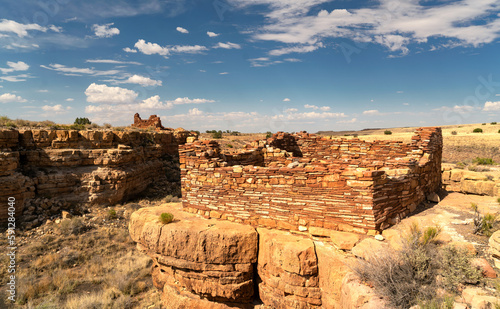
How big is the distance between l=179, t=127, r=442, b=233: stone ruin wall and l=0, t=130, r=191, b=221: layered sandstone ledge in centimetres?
1116

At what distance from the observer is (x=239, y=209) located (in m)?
5.93

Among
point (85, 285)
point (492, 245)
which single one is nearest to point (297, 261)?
point (492, 245)

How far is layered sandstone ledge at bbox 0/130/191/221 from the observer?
1302 centimetres

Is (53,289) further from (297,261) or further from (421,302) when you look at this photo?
(421,302)

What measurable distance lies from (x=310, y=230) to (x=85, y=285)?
7.87 metres

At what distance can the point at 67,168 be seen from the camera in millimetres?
15141

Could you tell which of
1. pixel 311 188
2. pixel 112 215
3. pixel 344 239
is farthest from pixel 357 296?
pixel 112 215

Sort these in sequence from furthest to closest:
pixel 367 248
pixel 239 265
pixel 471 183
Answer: pixel 471 183 → pixel 239 265 → pixel 367 248

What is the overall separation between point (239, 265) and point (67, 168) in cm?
1466

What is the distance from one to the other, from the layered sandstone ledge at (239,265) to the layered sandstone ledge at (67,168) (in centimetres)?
1093

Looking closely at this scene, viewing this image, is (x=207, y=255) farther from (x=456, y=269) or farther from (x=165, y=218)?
(x=456, y=269)

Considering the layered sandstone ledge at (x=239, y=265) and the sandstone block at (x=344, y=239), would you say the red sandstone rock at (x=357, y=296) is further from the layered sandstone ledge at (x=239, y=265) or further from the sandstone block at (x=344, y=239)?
the sandstone block at (x=344, y=239)

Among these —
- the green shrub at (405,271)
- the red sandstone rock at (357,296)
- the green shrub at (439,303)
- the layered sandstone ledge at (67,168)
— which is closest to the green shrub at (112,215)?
the layered sandstone ledge at (67,168)

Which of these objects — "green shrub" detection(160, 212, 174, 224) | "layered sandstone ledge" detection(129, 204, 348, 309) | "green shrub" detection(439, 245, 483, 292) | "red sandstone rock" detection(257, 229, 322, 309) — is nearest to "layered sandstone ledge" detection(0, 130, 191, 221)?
"layered sandstone ledge" detection(129, 204, 348, 309)
